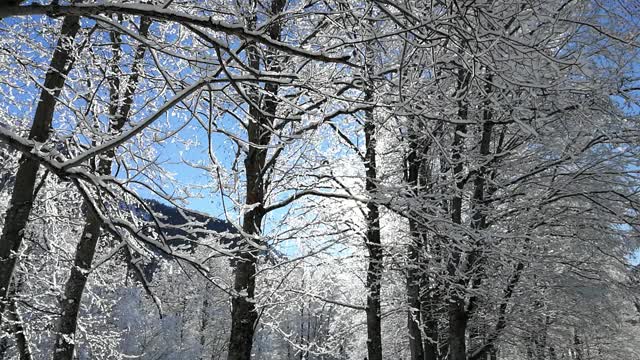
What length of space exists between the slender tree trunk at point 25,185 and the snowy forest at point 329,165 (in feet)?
0.06

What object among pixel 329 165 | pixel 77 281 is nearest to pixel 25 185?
pixel 77 281

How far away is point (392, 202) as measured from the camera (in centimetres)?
476

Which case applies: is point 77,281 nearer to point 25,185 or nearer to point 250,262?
point 25,185

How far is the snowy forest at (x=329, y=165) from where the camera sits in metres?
2.84

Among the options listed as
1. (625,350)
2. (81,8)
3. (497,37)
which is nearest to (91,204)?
(81,8)

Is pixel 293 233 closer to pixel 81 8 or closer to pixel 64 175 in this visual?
pixel 64 175

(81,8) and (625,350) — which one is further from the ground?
(81,8)

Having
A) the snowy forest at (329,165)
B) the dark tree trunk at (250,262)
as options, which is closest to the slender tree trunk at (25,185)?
the snowy forest at (329,165)

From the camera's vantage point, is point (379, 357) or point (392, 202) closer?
point (392, 202)

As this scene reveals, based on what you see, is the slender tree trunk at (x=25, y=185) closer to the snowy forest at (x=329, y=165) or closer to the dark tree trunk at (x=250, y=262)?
the snowy forest at (x=329, y=165)

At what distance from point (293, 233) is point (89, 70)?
3.19 metres

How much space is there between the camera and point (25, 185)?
4.62 m

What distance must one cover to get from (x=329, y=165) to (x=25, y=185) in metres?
3.37

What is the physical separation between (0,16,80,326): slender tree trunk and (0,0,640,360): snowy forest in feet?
0.06
